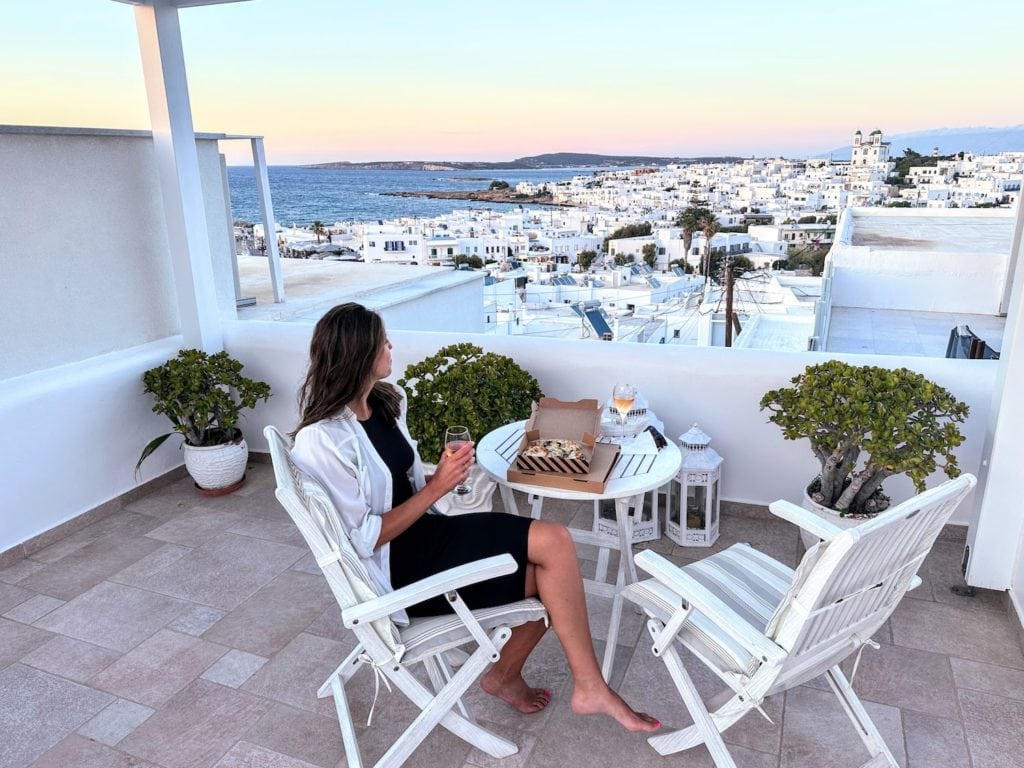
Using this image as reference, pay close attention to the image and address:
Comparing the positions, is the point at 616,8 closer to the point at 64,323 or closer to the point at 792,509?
the point at 64,323

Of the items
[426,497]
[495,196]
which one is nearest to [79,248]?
[426,497]

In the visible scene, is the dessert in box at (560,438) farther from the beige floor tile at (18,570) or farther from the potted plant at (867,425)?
the beige floor tile at (18,570)

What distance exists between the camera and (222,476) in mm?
3715

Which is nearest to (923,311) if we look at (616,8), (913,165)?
(913,165)

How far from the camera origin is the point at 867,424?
2.61 meters

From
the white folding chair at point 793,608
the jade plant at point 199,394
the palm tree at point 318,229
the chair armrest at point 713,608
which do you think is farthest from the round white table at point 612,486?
the palm tree at point 318,229

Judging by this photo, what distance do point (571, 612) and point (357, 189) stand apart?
39.9 feet

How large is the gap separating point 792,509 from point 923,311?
30.8 ft

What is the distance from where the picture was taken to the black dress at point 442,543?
6.17 ft

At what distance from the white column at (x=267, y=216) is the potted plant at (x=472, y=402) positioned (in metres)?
4.18

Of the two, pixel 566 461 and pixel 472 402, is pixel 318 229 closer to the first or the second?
pixel 472 402

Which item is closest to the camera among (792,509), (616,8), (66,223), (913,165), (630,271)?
(792,509)

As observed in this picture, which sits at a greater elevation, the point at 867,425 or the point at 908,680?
the point at 867,425

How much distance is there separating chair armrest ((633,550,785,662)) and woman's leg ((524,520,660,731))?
27 cm
